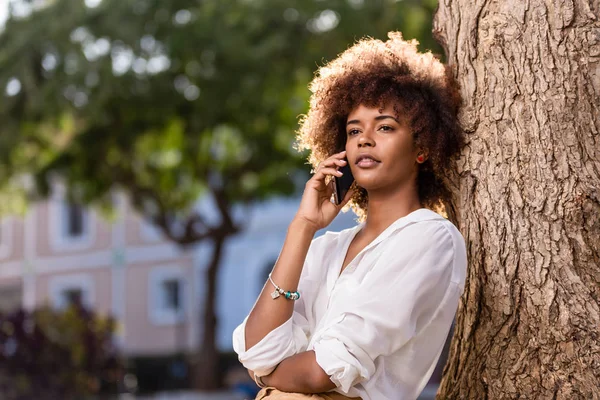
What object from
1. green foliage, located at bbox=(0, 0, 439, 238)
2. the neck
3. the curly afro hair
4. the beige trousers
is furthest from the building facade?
the beige trousers

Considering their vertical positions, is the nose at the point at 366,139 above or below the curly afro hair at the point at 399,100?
below

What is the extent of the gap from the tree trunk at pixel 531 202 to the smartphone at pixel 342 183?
394 millimetres

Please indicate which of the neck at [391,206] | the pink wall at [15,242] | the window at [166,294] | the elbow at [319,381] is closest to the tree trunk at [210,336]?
the window at [166,294]

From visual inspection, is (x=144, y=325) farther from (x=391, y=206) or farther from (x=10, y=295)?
(x=391, y=206)

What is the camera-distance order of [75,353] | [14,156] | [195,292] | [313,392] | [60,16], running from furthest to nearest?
[195,292] < [14,156] < [60,16] < [75,353] < [313,392]

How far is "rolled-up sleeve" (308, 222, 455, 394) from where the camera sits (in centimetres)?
260

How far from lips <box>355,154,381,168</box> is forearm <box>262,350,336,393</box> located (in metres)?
0.66

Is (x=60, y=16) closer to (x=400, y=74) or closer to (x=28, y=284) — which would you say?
(x=400, y=74)

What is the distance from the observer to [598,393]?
2.79 m

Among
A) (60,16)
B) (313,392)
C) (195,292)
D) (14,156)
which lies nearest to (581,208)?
(313,392)

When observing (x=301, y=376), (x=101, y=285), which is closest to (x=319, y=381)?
(x=301, y=376)

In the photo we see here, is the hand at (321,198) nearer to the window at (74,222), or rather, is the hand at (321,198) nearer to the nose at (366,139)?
the nose at (366,139)

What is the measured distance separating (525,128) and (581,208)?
12.8 inches

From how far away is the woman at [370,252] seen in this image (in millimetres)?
2639
